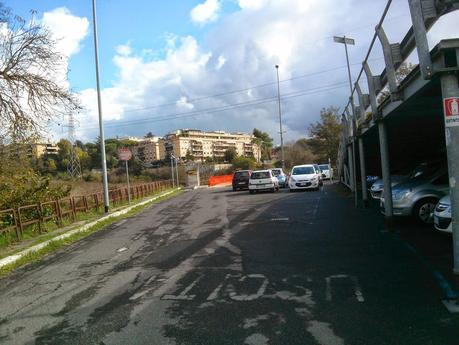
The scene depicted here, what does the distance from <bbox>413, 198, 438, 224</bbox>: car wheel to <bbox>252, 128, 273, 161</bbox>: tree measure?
127359 mm

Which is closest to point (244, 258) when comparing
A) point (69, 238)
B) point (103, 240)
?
point (103, 240)

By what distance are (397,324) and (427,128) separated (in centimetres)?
1089

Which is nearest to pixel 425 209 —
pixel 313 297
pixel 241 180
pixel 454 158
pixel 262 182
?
pixel 454 158

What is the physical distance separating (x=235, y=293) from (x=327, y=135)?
60532 millimetres

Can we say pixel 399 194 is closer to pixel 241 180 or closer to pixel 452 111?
pixel 452 111

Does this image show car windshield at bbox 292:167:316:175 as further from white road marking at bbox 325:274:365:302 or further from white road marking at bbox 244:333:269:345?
white road marking at bbox 244:333:269:345

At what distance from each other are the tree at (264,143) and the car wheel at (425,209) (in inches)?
5014

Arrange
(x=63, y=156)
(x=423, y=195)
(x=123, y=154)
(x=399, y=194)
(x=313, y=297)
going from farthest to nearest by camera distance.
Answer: (x=63, y=156) < (x=123, y=154) < (x=399, y=194) < (x=423, y=195) < (x=313, y=297)

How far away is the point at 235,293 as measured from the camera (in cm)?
652

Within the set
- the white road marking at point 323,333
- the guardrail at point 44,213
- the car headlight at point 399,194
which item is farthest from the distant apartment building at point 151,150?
the white road marking at point 323,333

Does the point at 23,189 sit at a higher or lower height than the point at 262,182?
higher

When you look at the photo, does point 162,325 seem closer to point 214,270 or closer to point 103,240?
point 214,270

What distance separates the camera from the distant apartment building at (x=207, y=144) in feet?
477

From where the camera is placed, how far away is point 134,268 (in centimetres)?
882
